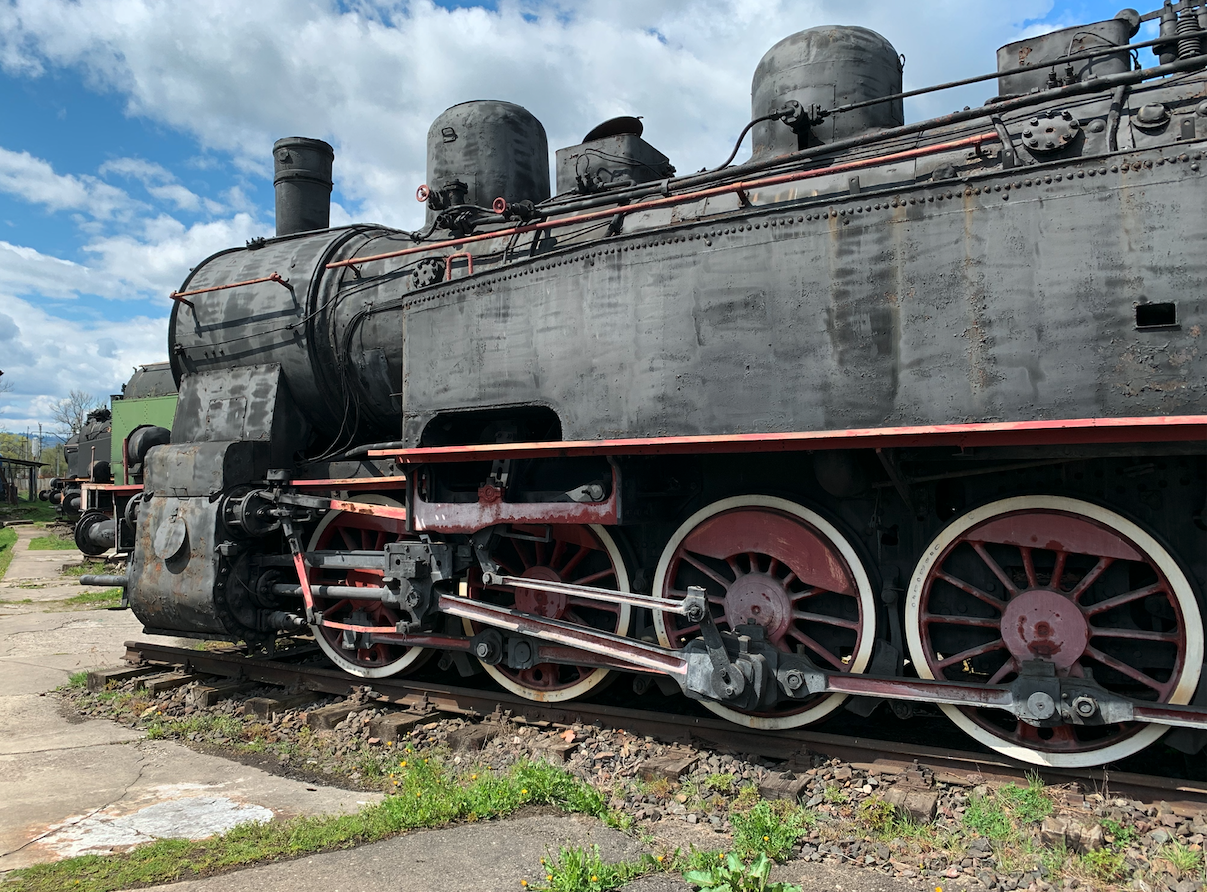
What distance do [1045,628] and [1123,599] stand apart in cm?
33

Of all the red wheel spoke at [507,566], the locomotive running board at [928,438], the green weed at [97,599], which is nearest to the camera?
the locomotive running board at [928,438]

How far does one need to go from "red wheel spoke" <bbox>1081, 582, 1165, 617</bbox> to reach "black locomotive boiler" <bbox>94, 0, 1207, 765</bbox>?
0.07 ft

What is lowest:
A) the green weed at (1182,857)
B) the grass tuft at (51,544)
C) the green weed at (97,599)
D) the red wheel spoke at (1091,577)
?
the green weed at (97,599)

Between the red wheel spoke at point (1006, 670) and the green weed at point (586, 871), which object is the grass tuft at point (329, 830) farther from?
the red wheel spoke at point (1006, 670)

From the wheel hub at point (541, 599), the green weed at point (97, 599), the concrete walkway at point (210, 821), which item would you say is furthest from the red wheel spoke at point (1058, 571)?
the green weed at point (97, 599)

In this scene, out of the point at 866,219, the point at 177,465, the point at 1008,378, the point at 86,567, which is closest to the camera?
the point at 1008,378

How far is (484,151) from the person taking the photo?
21.3 ft

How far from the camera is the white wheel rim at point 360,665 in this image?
18.2 feet

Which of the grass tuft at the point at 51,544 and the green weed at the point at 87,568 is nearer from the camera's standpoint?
the green weed at the point at 87,568

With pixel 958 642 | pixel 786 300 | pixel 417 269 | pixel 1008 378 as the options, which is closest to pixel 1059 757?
pixel 958 642

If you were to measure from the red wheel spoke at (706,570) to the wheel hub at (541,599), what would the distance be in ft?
2.88

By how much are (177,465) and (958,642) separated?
523cm

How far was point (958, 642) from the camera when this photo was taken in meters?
4.00

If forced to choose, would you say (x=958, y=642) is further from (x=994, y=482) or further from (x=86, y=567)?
(x=86, y=567)
